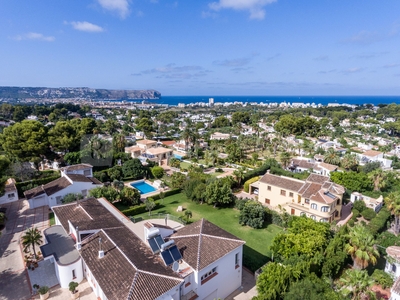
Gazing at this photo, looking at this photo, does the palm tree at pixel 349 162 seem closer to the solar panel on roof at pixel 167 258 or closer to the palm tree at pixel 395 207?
the palm tree at pixel 395 207

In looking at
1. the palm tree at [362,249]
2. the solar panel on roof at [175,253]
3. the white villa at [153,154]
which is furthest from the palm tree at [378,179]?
the white villa at [153,154]

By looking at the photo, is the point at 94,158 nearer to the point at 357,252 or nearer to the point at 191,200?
the point at 191,200

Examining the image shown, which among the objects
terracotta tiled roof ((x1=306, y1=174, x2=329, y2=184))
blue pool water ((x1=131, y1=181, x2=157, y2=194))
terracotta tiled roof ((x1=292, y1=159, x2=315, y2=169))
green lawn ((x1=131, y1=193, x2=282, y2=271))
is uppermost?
terracotta tiled roof ((x1=306, y1=174, x2=329, y2=184))

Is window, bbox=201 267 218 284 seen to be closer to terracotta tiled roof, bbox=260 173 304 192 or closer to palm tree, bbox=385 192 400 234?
terracotta tiled roof, bbox=260 173 304 192

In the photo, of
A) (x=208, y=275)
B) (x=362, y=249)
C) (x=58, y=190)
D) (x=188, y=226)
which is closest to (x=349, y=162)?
(x=362, y=249)

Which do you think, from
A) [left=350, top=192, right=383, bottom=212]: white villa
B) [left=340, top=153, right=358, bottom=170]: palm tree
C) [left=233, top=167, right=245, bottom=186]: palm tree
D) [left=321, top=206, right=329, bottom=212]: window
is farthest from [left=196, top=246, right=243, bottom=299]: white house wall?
[left=340, top=153, right=358, bottom=170]: palm tree

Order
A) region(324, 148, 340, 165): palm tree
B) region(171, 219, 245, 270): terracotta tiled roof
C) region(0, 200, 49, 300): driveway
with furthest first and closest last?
region(324, 148, 340, 165): palm tree, region(0, 200, 49, 300): driveway, region(171, 219, 245, 270): terracotta tiled roof
